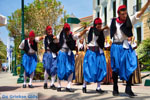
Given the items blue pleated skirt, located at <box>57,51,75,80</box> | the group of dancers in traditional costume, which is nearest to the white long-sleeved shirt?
the group of dancers in traditional costume

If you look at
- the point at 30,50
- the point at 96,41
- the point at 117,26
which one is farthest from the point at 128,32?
the point at 30,50

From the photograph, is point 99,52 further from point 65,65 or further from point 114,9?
point 114,9

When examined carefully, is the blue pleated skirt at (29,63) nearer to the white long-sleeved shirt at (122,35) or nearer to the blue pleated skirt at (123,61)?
the blue pleated skirt at (123,61)

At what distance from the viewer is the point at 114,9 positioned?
2986 centimetres

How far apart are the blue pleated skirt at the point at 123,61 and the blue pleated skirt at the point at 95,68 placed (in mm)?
504

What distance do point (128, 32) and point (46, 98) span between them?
90.5 inches

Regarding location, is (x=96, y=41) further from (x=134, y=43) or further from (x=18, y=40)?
(x=18, y=40)

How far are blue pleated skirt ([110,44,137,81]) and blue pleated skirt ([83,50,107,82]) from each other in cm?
50

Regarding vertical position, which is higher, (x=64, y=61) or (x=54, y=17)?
(x=54, y=17)

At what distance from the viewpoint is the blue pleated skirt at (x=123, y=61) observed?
529 centimetres

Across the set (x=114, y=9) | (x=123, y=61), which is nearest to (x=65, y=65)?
(x=123, y=61)

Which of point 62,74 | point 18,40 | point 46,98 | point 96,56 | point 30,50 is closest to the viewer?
point 46,98

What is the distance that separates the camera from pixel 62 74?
259 inches

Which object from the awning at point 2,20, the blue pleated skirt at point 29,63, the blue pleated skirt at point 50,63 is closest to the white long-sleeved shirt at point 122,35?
the blue pleated skirt at point 50,63
